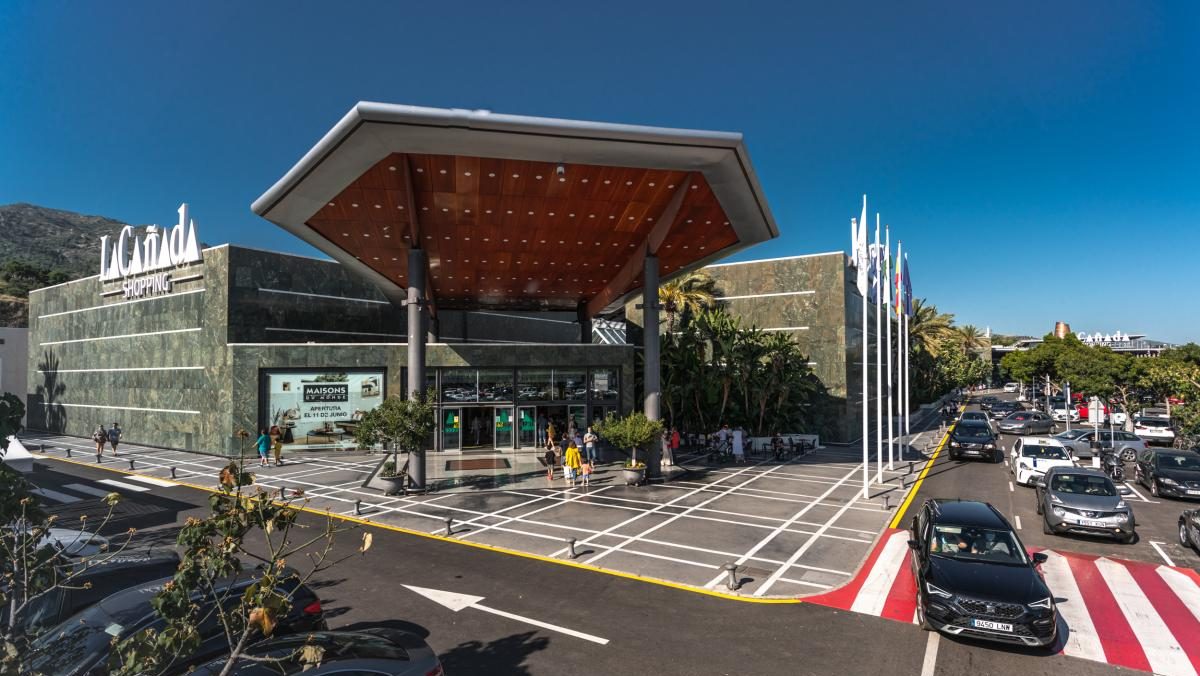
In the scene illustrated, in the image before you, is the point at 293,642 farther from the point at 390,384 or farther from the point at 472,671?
the point at 390,384

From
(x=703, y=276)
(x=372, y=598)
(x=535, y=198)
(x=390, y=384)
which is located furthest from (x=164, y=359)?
(x=703, y=276)

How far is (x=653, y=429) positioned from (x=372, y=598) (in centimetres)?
1195

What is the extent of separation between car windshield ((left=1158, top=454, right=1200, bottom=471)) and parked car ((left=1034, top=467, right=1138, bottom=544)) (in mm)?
7364

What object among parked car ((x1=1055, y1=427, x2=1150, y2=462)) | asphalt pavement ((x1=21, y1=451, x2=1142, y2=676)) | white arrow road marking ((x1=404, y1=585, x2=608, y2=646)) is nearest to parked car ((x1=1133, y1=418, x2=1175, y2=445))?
parked car ((x1=1055, y1=427, x2=1150, y2=462))

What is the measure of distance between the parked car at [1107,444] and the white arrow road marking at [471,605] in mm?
26317

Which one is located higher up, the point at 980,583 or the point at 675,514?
the point at 980,583

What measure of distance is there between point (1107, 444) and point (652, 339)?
71.8 ft

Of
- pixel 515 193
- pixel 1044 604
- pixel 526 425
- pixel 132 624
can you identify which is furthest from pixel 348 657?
pixel 526 425

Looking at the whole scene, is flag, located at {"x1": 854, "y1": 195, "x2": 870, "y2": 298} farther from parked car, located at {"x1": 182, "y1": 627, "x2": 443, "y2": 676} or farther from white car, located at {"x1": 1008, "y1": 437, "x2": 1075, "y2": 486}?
parked car, located at {"x1": 182, "y1": 627, "x2": 443, "y2": 676}

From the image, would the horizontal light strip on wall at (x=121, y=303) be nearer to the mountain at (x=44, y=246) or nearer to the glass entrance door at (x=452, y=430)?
the glass entrance door at (x=452, y=430)

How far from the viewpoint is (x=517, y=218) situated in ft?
64.0

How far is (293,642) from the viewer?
608 centimetres

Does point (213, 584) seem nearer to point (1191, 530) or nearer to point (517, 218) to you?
point (517, 218)

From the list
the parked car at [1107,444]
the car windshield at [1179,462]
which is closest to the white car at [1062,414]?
the parked car at [1107,444]
